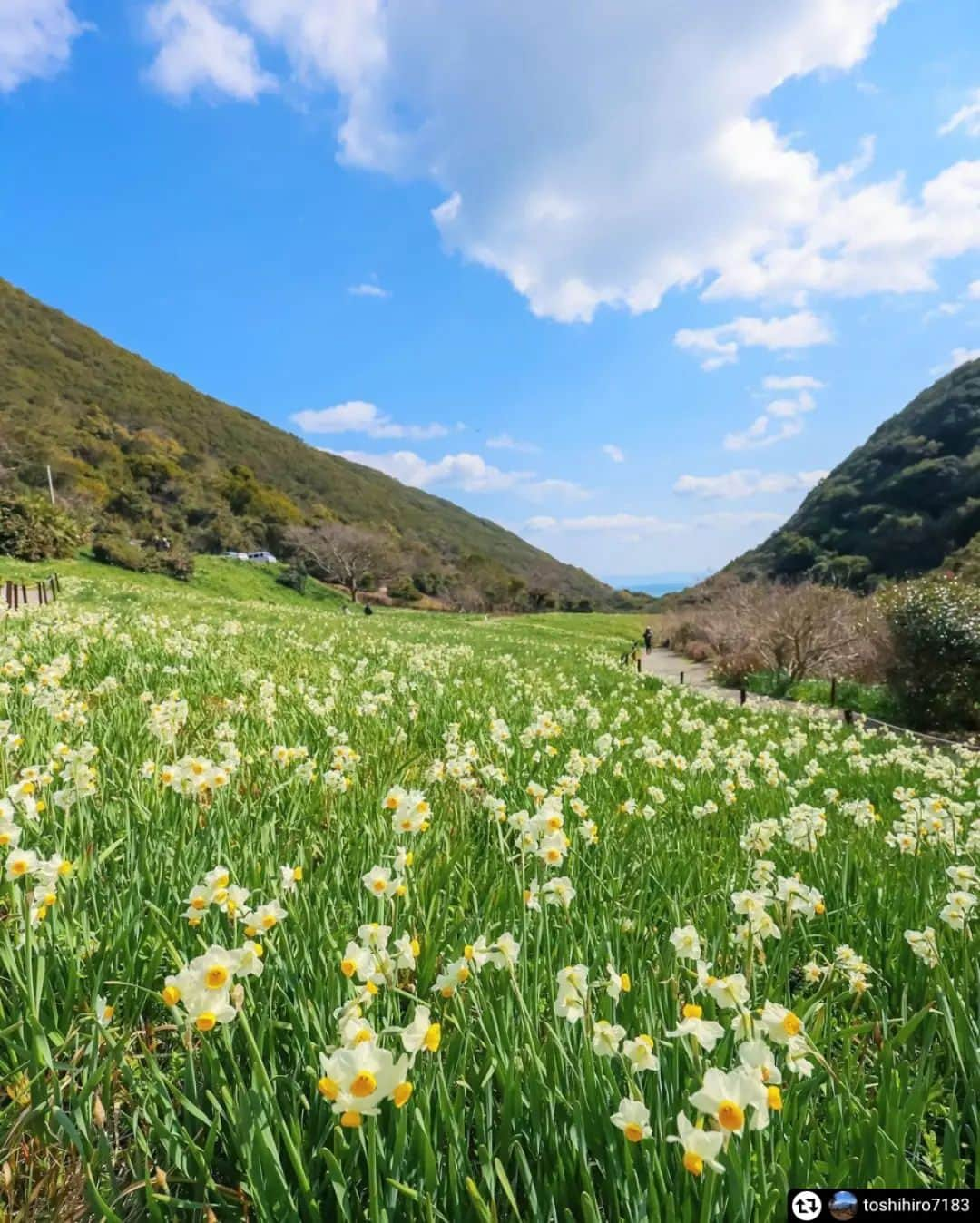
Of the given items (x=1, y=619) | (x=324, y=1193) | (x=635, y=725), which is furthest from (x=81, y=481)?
(x=324, y=1193)

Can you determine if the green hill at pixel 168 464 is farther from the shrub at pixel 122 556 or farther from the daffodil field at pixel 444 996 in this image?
the daffodil field at pixel 444 996

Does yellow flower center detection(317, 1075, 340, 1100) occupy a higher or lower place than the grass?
lower

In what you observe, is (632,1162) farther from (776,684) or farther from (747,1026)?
(776,684)

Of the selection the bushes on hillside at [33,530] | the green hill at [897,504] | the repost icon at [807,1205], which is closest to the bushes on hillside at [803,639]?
the repost icon at [807,1205]

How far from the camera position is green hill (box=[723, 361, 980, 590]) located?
53031 mm

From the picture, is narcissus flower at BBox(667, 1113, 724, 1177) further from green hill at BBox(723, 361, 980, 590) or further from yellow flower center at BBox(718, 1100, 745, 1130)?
green hill at BBox(723, 361, 980, 590)

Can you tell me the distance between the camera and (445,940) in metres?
2.03

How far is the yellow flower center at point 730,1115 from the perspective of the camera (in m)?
1.02

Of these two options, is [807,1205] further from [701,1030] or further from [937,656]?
[937,656]

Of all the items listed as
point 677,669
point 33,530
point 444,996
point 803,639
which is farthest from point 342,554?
point 444,996

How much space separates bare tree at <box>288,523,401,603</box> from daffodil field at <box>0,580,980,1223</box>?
62407 mm

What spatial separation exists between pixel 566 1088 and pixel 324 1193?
52 cm

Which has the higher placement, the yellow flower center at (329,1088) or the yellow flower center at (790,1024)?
the yellow flower center at (329,1088)

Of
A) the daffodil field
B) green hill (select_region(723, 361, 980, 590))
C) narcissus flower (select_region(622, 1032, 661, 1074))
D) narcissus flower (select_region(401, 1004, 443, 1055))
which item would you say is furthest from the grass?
green hill (select_region(723, 361, 980, 590))
